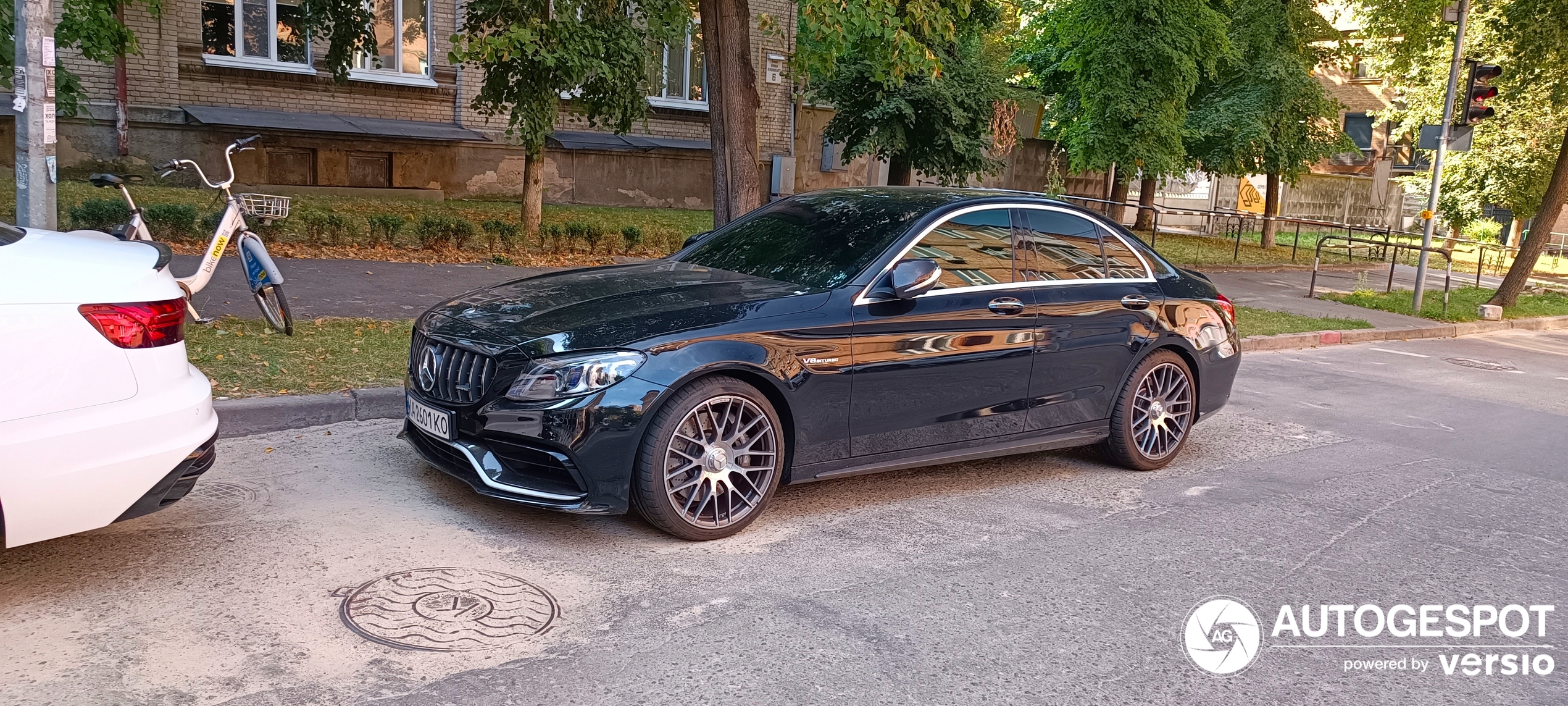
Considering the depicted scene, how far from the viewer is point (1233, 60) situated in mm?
24672

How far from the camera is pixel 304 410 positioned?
A: 6.72 meters

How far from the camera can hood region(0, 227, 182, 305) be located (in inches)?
150

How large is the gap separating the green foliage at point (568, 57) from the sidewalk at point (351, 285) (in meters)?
2.29

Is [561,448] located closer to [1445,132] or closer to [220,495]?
[220,495]

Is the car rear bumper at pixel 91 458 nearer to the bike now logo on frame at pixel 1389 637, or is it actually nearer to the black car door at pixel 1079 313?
the bike now logo on frame at pixel 1389 637

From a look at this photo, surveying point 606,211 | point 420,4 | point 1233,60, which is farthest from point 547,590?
point 1233,60

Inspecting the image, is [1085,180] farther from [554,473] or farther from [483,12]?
[554,473]

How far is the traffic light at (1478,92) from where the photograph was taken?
55.1ft

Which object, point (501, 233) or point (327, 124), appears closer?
point (501, 233)

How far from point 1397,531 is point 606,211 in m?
17.4

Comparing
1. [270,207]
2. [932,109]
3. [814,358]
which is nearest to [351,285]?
[270,207]

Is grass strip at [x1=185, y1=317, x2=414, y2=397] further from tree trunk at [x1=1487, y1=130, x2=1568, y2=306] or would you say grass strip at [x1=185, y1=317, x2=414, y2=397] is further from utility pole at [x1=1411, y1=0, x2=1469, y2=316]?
tree trunk at [x1=1487, y1=130, x2=1568, y2=306]

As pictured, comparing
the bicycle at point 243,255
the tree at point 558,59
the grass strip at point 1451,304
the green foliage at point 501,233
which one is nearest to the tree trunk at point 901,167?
the tree at point 558,59

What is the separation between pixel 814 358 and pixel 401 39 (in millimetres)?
18690
